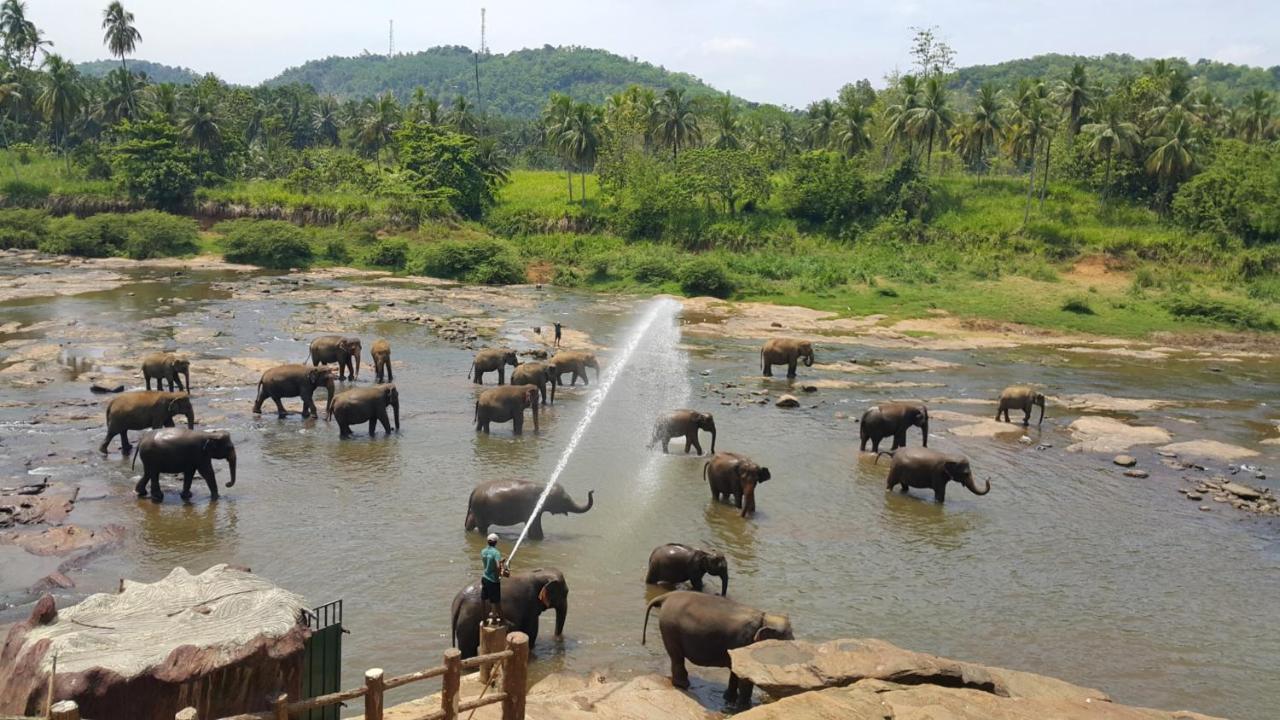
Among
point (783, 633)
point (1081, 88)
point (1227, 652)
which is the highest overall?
point (1081, 88)

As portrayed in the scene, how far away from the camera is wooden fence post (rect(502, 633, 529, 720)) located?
1048 cm

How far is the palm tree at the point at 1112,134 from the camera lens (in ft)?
211

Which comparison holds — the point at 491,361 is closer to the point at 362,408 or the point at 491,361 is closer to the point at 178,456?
the point at 362,408

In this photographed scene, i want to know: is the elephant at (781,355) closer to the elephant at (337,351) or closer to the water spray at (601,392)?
the water spray at (601,392)

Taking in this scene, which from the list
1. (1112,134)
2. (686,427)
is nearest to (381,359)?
(686,427)

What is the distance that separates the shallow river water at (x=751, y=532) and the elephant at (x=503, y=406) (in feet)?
1.31

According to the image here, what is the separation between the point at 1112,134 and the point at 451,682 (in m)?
64.2

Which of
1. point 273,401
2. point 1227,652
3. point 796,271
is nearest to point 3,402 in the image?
point 273,401

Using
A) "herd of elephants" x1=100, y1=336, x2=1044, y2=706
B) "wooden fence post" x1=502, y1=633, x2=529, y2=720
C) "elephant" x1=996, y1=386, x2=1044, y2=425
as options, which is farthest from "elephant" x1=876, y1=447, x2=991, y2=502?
"wooden fence post" x1=502, y1=633, x2=529, y2=720

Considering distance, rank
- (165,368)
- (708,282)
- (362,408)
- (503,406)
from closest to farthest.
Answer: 1. (362,408)
2. (503,406)
3. (165,368)
4. (708,282)

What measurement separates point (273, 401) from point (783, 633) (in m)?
18.6

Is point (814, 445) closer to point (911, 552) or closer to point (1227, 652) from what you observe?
point (911, 552)

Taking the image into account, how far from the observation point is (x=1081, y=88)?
2724 inches

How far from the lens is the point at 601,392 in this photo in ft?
101
